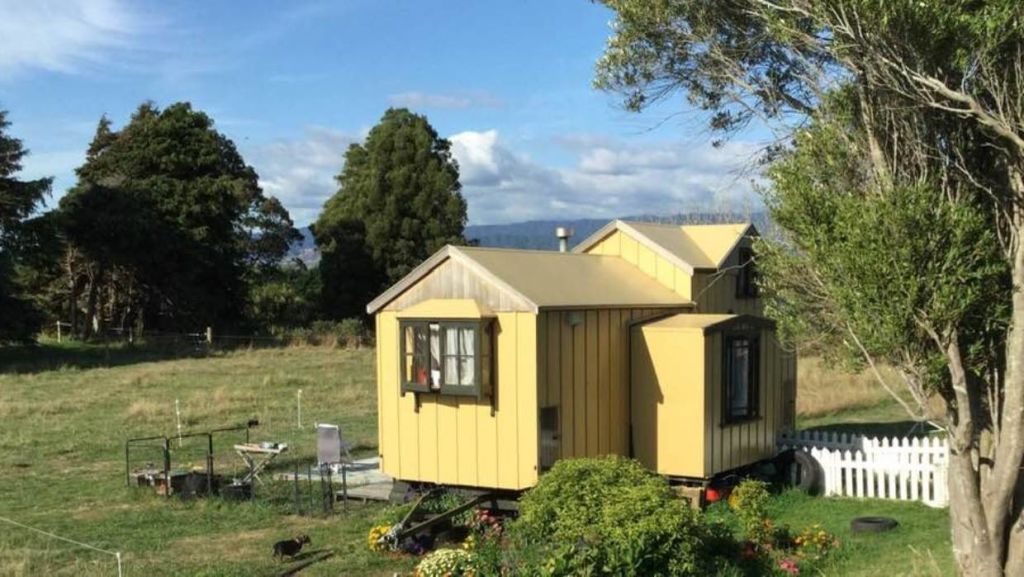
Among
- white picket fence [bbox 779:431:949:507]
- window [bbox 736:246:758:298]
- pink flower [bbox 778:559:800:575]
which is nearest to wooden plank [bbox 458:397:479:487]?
pink flower [bbox 778:559:800:575]

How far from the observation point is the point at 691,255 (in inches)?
575

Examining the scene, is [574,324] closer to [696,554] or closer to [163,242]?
[696,554]

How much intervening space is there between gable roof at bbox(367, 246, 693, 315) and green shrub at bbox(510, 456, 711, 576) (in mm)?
2951

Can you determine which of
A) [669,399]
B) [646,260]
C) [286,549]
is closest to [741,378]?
[669,399]

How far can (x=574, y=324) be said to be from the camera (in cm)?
1222

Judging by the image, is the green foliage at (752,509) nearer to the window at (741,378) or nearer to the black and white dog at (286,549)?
the window at (741,378)

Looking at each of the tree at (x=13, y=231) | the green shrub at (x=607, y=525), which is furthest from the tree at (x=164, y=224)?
the green shrub at (x=607, y=525)

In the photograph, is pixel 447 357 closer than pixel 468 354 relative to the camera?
No

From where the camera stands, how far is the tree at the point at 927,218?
25.9 ft

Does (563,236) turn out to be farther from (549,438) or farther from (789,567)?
(789,567)

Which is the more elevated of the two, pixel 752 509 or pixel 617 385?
pixel 617 385

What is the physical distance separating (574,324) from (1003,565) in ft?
18.0

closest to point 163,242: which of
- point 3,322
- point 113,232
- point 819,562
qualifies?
point 113,232

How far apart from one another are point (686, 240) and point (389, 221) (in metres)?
29.1
